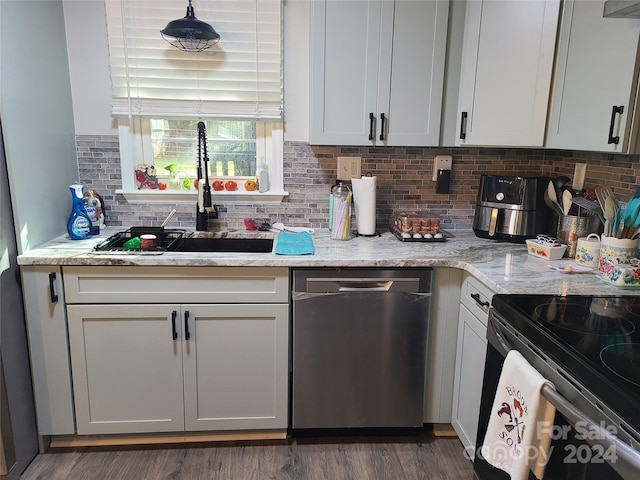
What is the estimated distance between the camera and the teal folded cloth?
2.06 metres

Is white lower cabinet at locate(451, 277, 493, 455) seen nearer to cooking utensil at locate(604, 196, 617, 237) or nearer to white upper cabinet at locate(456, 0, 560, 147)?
cooking utensil at locate(604, 196, 617, 237)

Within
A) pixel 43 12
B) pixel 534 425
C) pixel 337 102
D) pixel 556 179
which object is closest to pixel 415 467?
pixel 534 425

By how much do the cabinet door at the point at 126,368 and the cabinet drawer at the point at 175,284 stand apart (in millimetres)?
47

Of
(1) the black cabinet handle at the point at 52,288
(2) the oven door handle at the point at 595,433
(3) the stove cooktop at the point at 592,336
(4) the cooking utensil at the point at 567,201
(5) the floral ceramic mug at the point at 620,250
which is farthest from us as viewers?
(4) the cooking utensil at the point at 567,201

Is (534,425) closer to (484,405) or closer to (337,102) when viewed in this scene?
(484,405)

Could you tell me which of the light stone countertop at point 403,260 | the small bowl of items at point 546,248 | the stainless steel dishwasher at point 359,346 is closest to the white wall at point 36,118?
the light stone countertop at point 403,260

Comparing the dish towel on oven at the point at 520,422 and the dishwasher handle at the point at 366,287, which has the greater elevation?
the dishwasher handle at the point at 366,287

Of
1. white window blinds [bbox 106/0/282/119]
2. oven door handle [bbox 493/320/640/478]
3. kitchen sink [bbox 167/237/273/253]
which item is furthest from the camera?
kitchen sink [bbox 167/237/273/253]

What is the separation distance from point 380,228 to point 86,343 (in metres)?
1.55

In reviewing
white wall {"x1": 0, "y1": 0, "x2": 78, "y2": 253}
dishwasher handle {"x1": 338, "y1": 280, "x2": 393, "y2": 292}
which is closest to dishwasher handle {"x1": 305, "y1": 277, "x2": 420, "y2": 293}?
dishwasher handle {"x1": 338, "y1": 280, "x2": 393, "y2": 292}

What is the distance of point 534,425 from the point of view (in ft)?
4.07

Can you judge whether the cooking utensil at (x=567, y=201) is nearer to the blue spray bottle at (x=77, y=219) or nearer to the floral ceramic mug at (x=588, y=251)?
the floral ceramic mug at (x=588, y=251)

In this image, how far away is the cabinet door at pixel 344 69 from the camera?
2.15m

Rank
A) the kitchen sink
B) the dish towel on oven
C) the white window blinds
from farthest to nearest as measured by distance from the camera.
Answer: the kitchen sink, the white window blinds, the dish towel on oven
